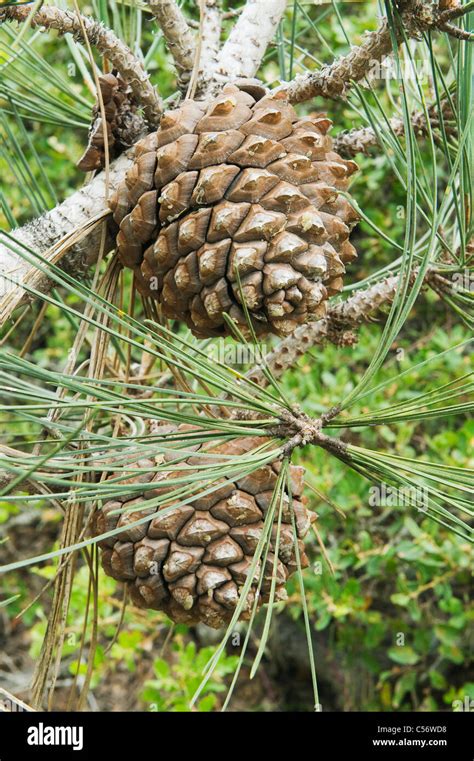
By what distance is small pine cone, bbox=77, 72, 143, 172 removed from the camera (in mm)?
533

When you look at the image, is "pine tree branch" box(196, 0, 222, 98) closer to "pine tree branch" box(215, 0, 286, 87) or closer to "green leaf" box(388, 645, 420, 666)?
"pine tree branch" box(215, 0, 286, 87)

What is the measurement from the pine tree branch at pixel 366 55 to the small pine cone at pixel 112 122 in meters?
0.11

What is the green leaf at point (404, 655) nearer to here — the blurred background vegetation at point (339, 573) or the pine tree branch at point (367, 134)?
the blurred background vegetation at point (339, 573)

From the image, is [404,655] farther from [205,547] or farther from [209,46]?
[209,46]

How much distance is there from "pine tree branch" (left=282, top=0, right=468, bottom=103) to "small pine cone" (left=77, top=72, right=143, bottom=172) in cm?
11

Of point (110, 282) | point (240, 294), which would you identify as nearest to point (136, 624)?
point (110, 282)

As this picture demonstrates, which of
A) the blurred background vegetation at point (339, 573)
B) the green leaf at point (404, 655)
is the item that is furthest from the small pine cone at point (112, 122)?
the green leaf at point (404, 655)

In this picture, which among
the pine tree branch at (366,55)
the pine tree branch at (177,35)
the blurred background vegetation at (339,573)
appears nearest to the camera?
the pine tree branch at (366,55)

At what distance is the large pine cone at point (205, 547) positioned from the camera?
46 cm

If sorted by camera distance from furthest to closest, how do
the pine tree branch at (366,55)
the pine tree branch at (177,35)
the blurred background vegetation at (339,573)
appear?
1. the blurred background vegetation at (339,573)
2. the pine tree branch at (177,35)
3. the pine tree branch at (366,55)

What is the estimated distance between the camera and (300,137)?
45cm

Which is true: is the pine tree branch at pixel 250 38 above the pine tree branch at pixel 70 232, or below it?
above

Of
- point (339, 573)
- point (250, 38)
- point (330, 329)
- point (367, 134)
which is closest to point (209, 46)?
point (250, 38)

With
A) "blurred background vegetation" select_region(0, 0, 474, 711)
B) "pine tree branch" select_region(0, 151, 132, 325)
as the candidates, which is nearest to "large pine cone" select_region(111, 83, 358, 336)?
"pine tree branch" select_region(0, 151, 132, 325)
